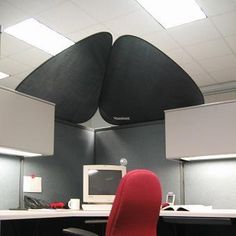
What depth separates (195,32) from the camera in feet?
13.2

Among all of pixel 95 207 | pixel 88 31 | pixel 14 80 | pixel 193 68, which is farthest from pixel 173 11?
pixel 14 80

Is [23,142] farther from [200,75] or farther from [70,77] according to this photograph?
[200,75]

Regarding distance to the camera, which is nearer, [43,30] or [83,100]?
[83,100]

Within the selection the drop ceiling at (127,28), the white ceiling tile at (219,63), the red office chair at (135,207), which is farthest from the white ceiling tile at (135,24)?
the red office chair at (135,207)

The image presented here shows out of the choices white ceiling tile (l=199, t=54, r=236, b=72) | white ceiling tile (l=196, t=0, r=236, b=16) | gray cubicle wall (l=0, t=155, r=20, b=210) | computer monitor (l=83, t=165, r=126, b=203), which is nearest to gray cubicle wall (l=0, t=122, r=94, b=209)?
gray cubicle wall (l=0, t=155, r=20, b=210)

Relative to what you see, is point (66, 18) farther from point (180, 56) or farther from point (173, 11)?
point (180, 56)

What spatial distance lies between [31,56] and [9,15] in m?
1.09

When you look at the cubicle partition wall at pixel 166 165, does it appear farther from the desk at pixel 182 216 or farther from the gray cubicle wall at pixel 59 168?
the desk at pixel 182 216

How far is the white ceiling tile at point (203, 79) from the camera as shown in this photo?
543 cm

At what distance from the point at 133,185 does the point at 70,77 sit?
166 cm

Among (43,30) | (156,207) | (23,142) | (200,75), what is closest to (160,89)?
(23,142)

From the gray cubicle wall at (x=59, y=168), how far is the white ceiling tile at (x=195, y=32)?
5.41 ft

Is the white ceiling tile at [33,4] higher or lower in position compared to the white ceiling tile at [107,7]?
lower

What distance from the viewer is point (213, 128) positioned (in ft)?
7.72
